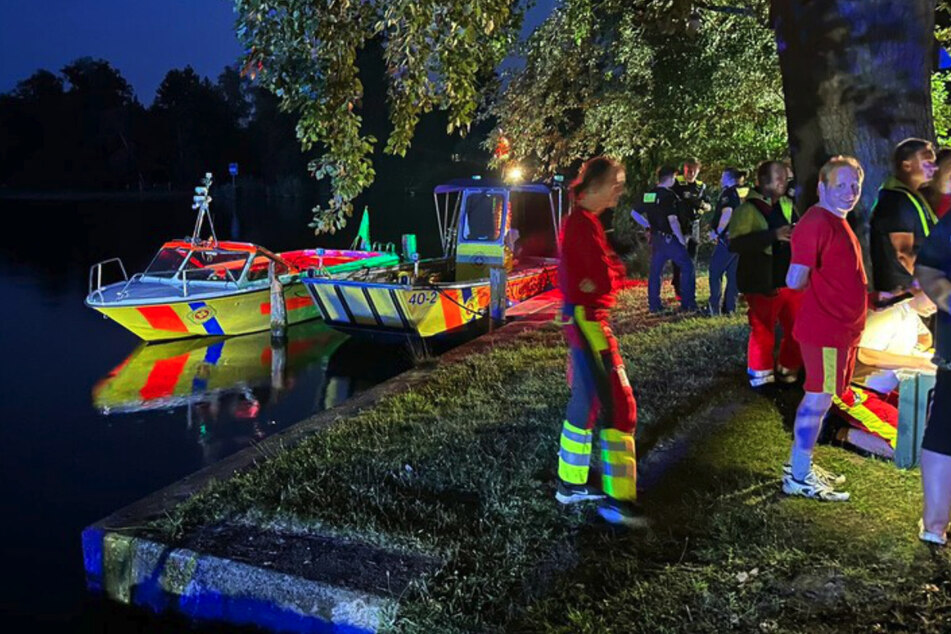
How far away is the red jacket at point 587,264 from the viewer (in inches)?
159

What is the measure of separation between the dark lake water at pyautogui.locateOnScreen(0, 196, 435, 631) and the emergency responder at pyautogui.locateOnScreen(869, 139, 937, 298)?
15.8 feet

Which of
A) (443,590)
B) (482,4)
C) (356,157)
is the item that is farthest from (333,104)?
(443,590)

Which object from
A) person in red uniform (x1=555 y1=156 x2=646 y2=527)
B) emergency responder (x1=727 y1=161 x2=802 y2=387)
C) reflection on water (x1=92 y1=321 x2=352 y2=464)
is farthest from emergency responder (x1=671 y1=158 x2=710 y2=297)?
person in red uniform (x1=555 y1=156 x2=646 y2=527)

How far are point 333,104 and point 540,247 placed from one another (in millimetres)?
10685

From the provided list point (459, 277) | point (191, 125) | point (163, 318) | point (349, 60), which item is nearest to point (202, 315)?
point (163, 318)

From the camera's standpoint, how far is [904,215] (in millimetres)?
4820

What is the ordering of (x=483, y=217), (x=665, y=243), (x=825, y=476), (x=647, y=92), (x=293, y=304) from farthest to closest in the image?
(x=647, y=92), (x=293, y=304), (x=483, y=217), (x=665, y=243), (x=825, y=476)

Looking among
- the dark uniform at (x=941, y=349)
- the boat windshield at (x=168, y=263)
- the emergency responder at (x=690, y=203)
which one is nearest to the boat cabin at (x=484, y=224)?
the emergency responder at (x=690, y=203)

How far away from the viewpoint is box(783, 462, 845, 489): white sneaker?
15.0 ft

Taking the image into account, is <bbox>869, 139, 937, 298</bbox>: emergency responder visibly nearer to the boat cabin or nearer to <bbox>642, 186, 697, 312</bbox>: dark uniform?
<bbox>642, 186, 697, 312</bbox>: dark uniform

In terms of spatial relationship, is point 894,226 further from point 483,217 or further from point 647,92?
point 647,92

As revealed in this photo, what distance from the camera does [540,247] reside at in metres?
16.5

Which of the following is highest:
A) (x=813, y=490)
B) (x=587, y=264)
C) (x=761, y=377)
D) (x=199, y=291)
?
(x=587, y=264)

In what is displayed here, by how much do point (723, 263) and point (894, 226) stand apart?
184 inches
